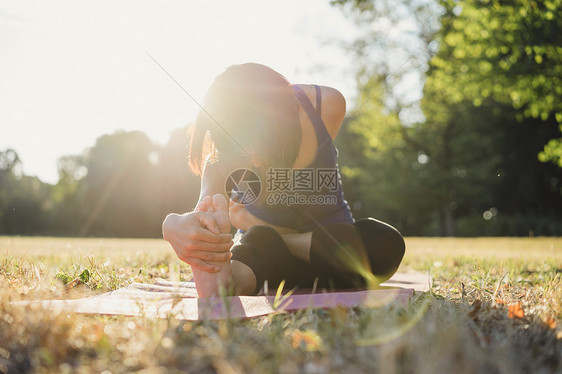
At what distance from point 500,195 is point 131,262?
20.4 meters

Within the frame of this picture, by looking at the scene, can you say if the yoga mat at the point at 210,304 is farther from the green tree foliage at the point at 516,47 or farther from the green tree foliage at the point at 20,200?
the green tree foliage at the point at 20,200

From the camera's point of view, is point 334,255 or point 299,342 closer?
point 299,342

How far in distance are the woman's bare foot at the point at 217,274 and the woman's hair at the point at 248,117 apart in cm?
43

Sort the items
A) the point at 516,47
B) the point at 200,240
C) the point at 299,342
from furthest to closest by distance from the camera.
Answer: the point at 516,47 < the point at 200,240 < the point at 299,342

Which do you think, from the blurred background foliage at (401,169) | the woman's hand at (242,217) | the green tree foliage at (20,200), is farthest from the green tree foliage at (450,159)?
the green tree foliage at (20,200)

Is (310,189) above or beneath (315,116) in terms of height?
beneath

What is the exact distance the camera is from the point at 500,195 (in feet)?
65.8

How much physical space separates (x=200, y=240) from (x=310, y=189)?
891mm

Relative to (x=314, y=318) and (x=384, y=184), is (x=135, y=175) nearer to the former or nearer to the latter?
(x=384, y=184)

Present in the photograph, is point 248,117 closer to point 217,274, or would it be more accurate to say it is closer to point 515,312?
point 217,274

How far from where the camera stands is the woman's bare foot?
166 cm

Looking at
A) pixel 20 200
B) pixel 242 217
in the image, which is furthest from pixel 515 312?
pixel 20 200

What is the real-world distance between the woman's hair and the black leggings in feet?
1.27

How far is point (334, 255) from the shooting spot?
6.66ft
